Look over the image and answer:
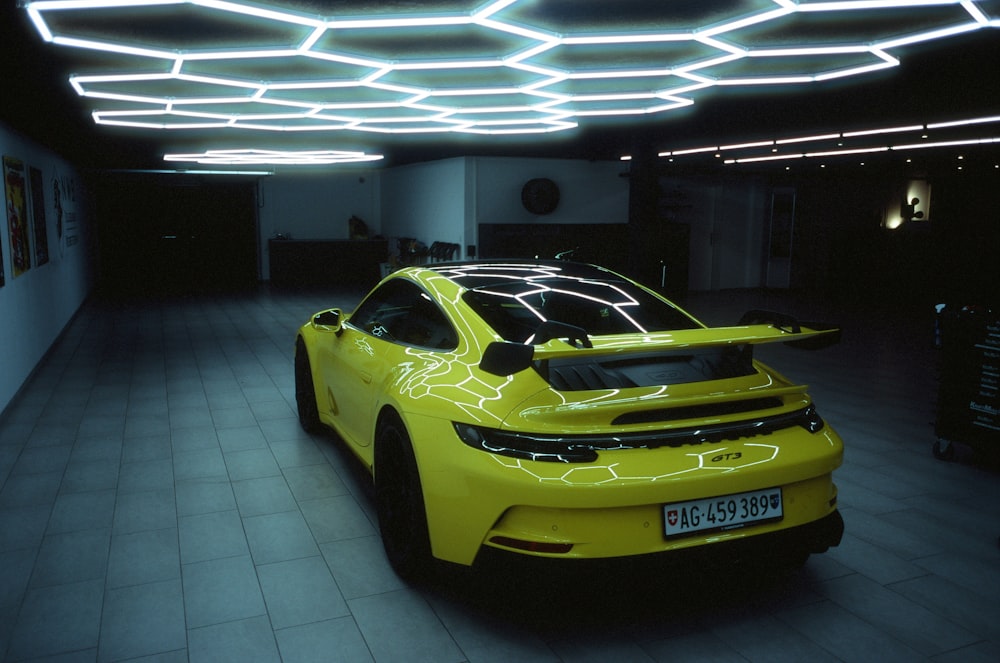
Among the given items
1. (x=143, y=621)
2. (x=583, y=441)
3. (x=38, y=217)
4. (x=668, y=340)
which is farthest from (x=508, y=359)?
(x=38, y=217)

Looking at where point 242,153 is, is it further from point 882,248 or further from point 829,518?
point 882,248

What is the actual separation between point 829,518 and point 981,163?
12133 mm

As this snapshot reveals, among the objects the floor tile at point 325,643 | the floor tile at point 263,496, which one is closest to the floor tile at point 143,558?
the floor tile at point 263,496

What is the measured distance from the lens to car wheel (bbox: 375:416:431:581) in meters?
2.47

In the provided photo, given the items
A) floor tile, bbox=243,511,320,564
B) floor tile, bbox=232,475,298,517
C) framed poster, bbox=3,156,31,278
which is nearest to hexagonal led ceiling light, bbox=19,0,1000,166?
framed poster, bbox=3,156,31,278

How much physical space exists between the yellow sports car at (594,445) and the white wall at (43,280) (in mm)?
4175

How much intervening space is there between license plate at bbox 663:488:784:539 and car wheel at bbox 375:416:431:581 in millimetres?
856

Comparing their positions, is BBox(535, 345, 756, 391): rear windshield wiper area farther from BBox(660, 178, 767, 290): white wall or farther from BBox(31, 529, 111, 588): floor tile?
BBox(660, 178, 767, 290): white wall

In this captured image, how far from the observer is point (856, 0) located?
→ 3537 millimetres

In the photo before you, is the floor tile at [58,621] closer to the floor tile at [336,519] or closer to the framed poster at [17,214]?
the floor tile at [336,519]

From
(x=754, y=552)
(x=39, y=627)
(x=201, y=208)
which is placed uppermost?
(x=201, y=208)

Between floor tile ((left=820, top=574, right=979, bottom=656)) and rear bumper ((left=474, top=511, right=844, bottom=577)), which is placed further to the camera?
floor tile ((left=820, top=574, right=979, bottom=656))

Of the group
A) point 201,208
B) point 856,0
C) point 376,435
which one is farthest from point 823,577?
point 201,208

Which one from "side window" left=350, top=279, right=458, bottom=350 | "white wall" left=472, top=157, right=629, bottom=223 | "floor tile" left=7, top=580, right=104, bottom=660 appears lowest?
"floor tile" left=7, top=580, right=104, bottom=660
